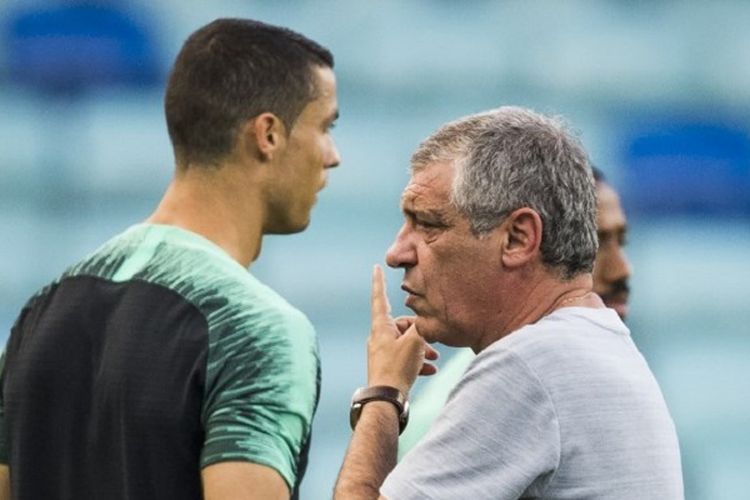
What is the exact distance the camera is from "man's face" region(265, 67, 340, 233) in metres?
2.97

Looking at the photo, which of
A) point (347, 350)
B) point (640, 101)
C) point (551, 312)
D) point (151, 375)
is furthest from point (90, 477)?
point (640, 101)

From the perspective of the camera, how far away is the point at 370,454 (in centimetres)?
249

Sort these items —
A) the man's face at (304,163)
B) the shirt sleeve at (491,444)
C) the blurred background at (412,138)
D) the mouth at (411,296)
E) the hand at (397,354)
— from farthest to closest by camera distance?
1. the blurred background at (412,138)
2. the man's face at (304,163)
3. the hand at (397,354)
4. the mouth at (411,296)
5. the shirt sleeve at (491,444)

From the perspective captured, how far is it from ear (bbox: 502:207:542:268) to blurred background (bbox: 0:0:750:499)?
10.5 ft

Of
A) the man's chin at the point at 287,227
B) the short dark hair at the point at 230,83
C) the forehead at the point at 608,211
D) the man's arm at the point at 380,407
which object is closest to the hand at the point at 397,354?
the man's arm at the point at 380,407

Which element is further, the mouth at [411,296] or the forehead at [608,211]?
the forehead at [608,211]

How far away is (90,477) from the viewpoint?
8.85 ft

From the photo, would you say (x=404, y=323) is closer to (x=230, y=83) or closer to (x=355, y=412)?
(x=355, y=412)

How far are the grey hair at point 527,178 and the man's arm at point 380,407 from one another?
0.87 feet

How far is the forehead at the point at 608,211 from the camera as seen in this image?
390 cm

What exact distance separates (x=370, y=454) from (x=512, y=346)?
0.91 ft

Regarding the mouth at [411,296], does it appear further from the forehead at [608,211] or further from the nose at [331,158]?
the forehead at [608,211]

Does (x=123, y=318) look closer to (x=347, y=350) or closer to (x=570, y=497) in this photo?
(x=570, y=497)

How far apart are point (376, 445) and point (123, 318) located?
44cm
